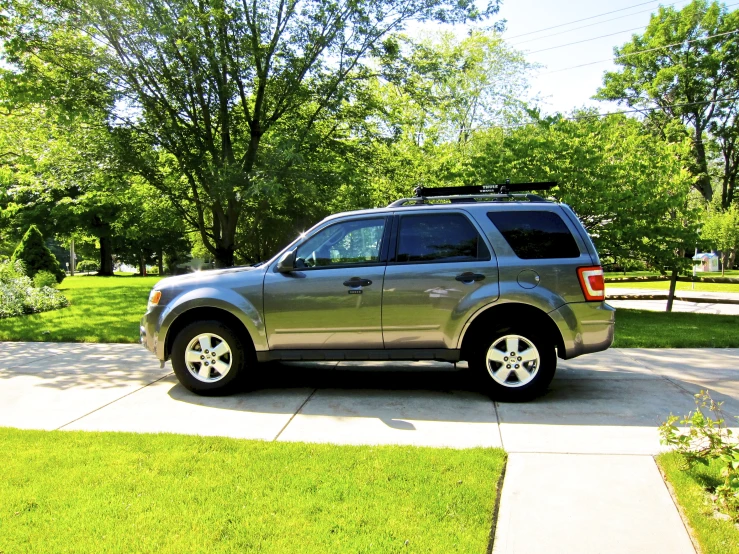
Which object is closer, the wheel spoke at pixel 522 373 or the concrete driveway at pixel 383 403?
the concrete driveway at pixel 383 403

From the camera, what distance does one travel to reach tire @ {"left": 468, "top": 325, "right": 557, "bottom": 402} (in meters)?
4.99

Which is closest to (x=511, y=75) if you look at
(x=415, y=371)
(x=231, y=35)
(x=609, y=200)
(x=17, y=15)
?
(x=609, y=200)

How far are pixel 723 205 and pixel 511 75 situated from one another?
1012 inches

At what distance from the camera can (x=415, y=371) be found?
6504 millimetres

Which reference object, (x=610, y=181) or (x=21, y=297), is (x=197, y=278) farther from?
(x=610, y=181)

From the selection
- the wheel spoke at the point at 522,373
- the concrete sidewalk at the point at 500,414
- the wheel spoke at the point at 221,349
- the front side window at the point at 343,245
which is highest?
the front side window at the point at 343,245

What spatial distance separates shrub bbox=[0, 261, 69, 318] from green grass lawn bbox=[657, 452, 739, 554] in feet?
43.3

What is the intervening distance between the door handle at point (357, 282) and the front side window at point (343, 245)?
22 centimetres

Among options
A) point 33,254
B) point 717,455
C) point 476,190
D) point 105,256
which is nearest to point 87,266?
point 105,256

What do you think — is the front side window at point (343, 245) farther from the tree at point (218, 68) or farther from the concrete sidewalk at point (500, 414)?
the tree at point (218, 68)

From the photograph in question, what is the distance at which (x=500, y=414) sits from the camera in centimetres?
472

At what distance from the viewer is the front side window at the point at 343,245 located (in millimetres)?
5379

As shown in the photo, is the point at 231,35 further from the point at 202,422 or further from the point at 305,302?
the point at 202,422

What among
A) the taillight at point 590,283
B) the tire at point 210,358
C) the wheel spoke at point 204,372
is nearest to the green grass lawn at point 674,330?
the taillight at point 590,283
